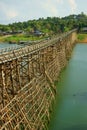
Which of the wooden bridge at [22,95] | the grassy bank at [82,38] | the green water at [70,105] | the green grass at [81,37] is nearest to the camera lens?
the wooden bridge at [22,95]

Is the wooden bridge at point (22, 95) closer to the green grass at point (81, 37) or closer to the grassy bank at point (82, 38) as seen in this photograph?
the grassy bank at point (82, 38)

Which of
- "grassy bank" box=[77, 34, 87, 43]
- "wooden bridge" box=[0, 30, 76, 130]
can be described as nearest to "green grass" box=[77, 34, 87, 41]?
"grassy bank" box=[77, 34, 87, 43]

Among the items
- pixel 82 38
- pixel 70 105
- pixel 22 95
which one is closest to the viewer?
pixel 22 95

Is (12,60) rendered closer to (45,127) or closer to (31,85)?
(31,85)

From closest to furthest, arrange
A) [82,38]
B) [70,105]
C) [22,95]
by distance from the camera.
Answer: [22,95]
[70,105]
[82,38]

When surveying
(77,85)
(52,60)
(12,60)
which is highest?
(12,60)

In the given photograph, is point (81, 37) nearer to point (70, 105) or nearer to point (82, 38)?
point (82, 38)

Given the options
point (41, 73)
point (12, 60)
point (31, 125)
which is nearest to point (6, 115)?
point (31, 125)

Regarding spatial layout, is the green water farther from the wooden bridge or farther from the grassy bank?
the grassy bank

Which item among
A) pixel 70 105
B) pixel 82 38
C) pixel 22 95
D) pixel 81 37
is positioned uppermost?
pixel 22 95

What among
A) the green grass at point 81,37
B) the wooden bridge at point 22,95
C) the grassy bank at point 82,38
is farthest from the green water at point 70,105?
the green grass at point 81,37

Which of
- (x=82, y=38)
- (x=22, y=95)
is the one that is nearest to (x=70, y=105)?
(x=22, y=95)
